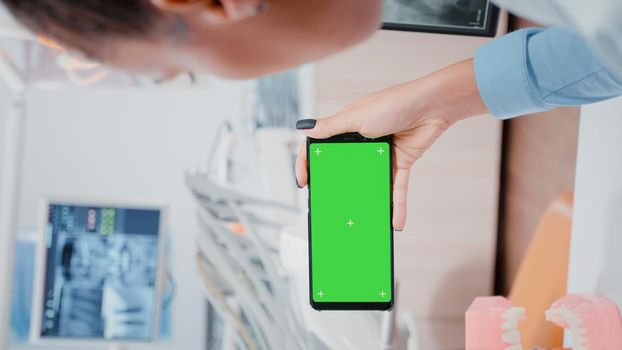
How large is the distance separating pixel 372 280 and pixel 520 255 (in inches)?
33.1

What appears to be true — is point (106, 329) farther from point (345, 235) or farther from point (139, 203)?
point (345, 235)

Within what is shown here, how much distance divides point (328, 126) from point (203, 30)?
0.24 metres

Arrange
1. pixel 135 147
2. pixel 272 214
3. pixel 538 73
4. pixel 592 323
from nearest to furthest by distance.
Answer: pixel 538 73 → pixel 592 323 → pixel 272 214 → pixel 135 147

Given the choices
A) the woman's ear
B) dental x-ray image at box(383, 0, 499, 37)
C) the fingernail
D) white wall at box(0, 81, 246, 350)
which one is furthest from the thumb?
→ white wall at box(0, 81, 246, 350)

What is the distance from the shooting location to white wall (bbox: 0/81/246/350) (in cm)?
210

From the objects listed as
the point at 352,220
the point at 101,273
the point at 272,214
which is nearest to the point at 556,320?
the point at 352,220

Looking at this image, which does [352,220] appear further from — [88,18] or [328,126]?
[88,18]

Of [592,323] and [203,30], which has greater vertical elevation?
[203,30]

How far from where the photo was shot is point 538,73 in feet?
2.14

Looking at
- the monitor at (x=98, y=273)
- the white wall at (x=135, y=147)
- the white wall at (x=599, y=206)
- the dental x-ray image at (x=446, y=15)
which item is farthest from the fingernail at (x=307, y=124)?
the white wall at (x=135, y=147)

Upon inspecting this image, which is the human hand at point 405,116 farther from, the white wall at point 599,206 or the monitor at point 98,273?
the monitor at point 98,273

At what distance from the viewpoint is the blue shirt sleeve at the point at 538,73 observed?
0.62m

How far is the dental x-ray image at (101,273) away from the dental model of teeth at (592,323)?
987 millimetres

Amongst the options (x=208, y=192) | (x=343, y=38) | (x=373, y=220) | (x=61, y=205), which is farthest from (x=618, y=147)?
(x=61, y=205)
